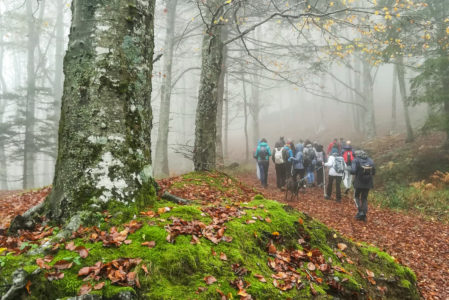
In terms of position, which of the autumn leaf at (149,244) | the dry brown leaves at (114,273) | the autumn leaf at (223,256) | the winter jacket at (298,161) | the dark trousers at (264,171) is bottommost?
the autumn leaf at (223,256)

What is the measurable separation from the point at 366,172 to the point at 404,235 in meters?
1.91

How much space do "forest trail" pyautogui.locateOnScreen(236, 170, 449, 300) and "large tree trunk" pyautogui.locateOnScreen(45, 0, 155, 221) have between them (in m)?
4.97

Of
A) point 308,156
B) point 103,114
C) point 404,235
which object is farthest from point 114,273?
point 308,156

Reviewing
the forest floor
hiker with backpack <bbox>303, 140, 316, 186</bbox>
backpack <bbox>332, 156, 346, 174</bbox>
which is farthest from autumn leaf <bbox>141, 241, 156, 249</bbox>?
hiker with backpack <bbox>303, 140, 316, 186</bbox>

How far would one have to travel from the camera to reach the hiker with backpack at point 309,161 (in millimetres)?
12328

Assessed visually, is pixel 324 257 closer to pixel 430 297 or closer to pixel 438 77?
pixel 430 297

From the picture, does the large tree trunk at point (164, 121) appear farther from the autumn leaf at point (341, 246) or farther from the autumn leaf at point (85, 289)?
the autumn leaf at point (85, 289)

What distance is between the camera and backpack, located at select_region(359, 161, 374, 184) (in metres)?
8.47

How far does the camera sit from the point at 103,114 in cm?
329

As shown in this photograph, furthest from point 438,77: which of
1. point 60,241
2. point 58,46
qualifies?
point 58,46

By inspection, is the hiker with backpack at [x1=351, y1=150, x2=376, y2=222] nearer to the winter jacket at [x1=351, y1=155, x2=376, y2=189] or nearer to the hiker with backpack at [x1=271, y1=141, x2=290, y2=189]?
the winter jacket at [x1=351, y1=155, x2=376, y2=189]

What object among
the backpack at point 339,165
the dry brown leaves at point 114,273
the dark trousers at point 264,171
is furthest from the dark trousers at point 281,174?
the dry brown leaves at point 114,273

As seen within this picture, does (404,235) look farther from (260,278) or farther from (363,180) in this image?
(260,278)

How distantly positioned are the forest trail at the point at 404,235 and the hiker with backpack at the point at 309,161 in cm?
206
